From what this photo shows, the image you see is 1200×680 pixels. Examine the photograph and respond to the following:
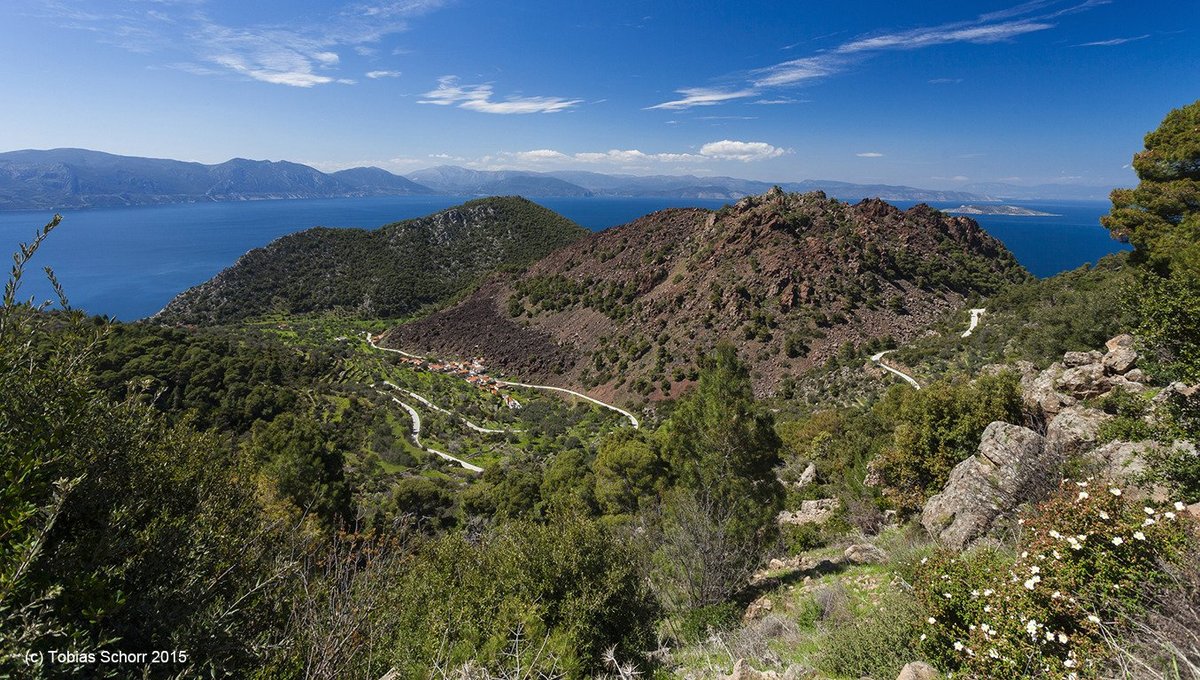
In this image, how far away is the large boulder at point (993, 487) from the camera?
9.11 m

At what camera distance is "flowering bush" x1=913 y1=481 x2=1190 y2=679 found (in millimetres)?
4527

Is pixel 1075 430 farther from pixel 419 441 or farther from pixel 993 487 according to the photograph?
pixel 419 441

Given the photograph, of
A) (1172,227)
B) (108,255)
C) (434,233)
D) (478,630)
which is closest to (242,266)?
(434,233)

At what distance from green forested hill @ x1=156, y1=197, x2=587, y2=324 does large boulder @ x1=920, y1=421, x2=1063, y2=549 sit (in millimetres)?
96608

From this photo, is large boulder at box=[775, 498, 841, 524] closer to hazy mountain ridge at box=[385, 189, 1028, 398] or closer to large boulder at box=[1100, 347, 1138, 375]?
large boulder at box=[1100, 347, 1138, 375]

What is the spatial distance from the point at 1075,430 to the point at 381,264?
121 meters

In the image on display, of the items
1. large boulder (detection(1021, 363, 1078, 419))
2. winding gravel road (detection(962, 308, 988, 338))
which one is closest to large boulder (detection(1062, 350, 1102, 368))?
large boulder (detection(1021, 363, 1078, 419))

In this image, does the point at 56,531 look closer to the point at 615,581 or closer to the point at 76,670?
the point at 76,670

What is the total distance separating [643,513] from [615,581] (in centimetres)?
760

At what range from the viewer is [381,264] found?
114 meters

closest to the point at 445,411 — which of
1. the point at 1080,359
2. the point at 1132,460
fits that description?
the point at 1080,359

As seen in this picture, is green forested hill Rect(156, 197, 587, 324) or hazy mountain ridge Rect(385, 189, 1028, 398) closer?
hazy mountain ridge Rect(385, 189, 1028, 398)

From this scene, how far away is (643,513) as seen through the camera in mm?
16516

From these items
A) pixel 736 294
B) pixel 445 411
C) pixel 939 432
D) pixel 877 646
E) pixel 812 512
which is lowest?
pixel 445 411
